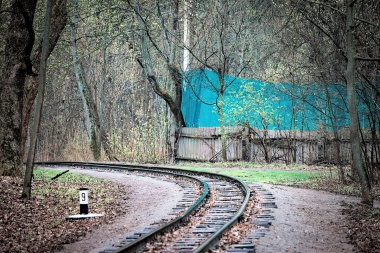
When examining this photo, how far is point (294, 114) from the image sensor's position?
27734 millimetres

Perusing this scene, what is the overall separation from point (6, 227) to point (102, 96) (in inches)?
1052

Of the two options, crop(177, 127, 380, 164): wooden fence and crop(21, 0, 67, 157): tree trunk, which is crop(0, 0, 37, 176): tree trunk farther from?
crop(177, 127, 380, 164): wooden fence

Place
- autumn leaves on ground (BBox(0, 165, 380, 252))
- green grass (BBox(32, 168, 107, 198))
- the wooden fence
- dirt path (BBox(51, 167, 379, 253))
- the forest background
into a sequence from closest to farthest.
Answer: dirt path (BBox(51, 167, 379, 253))
autumn leaves on ground (BBox(0, 165, 380, 252))
green grass (BBox(32, 168, 107, 198))
the forest background
the wooden fence

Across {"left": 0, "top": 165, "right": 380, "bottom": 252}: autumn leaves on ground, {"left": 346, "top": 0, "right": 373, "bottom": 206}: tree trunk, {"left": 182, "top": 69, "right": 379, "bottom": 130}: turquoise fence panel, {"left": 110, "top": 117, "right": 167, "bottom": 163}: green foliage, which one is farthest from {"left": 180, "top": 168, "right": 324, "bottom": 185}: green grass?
{"left": 110, "top": 117, "right": 167, "bottom": 163}: green foliage

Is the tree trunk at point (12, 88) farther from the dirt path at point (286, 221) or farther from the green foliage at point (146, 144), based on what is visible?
the green foliage at point (146, 144)

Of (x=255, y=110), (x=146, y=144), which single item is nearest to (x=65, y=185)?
(x=146, y=144)

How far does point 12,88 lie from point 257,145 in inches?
605

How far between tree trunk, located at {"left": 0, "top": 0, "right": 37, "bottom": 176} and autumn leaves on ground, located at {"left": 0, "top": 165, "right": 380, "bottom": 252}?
128 centimetres

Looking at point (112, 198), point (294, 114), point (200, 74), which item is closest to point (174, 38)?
point (200, 74)

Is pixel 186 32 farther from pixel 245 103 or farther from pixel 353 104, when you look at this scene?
pixel 353 104

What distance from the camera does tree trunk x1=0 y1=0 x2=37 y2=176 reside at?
16.5 metres

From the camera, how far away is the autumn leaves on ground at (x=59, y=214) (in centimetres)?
842

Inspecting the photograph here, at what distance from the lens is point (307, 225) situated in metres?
9.76

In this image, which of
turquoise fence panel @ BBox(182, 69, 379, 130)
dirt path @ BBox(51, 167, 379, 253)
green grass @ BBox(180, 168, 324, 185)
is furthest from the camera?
turquoise fence panel @ BBox(182, 69, 379, 130)
